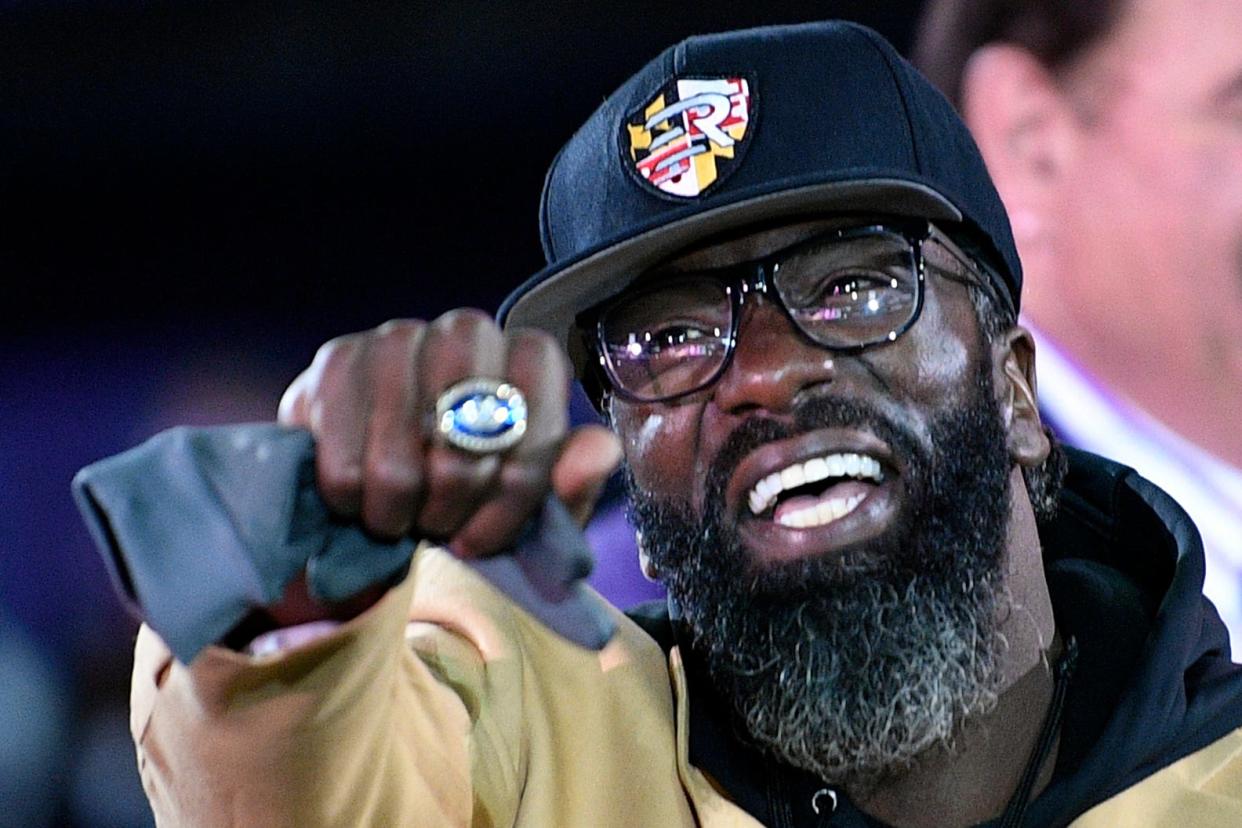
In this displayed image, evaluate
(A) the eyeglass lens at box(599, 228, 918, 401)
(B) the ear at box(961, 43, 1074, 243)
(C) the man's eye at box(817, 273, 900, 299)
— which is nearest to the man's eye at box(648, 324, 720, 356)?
(A) the eyeglass lens at box(599, 228, 918, 401)

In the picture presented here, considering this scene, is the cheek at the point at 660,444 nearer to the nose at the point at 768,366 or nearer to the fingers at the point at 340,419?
the nose at the point at 768,366

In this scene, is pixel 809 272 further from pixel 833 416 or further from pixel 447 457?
pixel 447 457

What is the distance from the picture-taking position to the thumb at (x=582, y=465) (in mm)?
840

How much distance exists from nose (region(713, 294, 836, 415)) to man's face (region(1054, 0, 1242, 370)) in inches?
32.8

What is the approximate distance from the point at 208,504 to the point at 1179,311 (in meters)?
1.53

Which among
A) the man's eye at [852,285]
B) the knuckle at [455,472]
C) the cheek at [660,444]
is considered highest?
the knuckle at [455,472]

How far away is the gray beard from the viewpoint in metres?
1.37

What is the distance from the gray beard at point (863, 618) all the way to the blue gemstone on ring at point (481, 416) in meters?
0.56

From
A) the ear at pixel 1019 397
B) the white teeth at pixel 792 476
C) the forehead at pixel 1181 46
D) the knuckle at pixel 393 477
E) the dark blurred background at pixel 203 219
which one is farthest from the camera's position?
the dark blurred background at pixel 203 219

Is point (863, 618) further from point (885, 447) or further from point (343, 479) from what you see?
point (343, 479)

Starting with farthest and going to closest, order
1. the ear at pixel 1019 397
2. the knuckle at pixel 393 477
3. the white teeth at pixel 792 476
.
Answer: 1. the ear at pixel 1019 397
2. the white teeth at pixel 792 476
3. the knuckle at pixel 393 477

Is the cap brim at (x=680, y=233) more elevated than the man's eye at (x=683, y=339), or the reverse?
the cap brim at (x=680, y=233)

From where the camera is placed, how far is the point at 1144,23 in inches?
78.9

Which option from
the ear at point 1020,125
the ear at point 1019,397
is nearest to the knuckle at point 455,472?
the ear at point 1019,397
